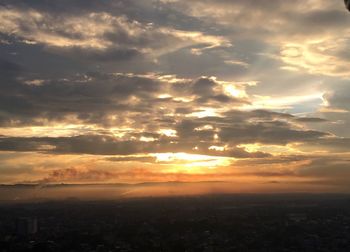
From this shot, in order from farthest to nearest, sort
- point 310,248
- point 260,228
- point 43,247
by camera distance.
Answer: point 260,228 < point 310,248 < point 43,247

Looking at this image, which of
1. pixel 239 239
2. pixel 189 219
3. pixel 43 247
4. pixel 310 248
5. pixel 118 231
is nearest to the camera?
pixel 43 247

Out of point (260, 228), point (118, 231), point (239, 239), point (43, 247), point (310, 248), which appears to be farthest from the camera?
point (260, 228)

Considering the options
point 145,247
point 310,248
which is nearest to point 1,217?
point 145,247

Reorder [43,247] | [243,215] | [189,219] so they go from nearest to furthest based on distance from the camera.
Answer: [43,247] < [189,219] < [243,215]

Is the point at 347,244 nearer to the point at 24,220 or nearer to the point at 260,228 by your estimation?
the point at 260,228

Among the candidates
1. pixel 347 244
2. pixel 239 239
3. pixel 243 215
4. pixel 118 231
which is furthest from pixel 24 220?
pixel 347 244

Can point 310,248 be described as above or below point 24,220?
below

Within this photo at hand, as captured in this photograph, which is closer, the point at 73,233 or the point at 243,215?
the point at 73,233

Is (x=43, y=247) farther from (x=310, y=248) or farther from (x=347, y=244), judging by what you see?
(x=347, y=244)

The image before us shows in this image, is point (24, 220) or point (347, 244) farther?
point (24, 220)
